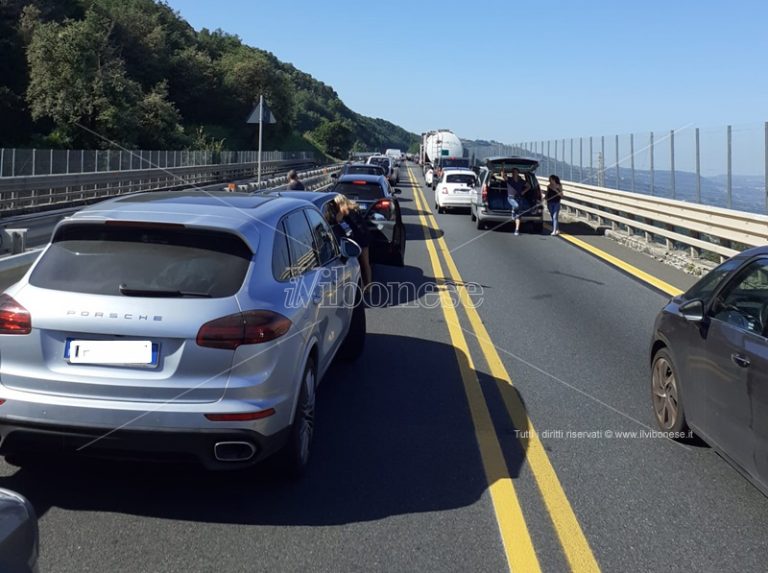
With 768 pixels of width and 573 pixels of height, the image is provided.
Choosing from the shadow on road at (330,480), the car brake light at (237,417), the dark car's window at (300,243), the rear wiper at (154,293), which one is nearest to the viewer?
the car brake light at (237,417)

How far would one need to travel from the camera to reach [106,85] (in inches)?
2211

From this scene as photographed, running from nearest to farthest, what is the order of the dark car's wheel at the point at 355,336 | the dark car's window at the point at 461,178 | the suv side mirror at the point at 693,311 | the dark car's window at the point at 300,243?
the suv side mirror at the point at 693,311
the dark car's window at the point at 300,243
the dark car's wheel at the point at 355,336
the dark car's window at the point at 461,178

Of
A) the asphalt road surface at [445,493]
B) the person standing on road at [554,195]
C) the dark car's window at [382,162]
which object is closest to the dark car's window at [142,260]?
the asphalt road surface at [445,493]

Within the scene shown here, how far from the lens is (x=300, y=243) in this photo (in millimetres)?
5590

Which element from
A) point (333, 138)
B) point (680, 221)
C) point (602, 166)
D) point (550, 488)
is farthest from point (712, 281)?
point (333, 138)

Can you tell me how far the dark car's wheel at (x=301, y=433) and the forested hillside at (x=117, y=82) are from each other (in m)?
35.7

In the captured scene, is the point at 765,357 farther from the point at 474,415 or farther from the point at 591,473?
the point at 474,415

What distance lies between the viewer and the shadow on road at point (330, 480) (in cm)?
433

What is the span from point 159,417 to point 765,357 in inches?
127

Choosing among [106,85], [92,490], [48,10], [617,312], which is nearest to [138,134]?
[106,85]

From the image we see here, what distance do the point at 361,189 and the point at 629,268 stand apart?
578 cm

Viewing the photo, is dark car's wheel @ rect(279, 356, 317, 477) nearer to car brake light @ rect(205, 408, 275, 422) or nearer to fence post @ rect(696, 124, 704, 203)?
→ car brake light @ rect(205, 408, 275, 422)

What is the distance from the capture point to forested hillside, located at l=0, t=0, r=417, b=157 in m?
54.9

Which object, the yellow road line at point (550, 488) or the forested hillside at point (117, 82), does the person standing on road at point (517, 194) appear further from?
the forested hillside at point (117, 82)
